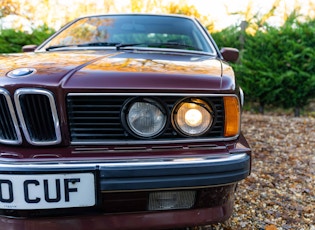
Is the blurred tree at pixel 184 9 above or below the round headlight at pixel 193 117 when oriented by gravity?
below

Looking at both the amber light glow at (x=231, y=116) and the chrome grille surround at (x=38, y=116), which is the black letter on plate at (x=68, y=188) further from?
the amber light glow at (x=231, y=116)

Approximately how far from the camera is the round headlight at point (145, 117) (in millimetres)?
1399

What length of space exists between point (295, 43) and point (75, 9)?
10.3m

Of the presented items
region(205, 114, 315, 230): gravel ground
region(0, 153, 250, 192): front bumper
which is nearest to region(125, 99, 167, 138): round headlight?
region(0, 153, 250, 192): front bumper

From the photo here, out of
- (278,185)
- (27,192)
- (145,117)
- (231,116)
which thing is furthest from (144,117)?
(278,185)

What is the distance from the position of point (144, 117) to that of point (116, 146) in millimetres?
173

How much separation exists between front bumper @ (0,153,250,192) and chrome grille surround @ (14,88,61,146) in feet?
0.44

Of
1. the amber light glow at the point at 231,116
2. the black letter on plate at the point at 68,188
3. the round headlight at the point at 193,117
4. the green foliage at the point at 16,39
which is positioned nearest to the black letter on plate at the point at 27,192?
the black letter on plate at the point at 68,188

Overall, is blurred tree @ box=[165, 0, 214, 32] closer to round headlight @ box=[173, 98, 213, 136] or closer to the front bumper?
round headlight @ box=[173, 98, 213, 136]

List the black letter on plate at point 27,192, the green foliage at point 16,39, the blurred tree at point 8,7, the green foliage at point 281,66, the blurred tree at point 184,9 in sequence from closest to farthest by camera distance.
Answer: the black letter on plate at point 27,192, the green foliage at point 281,66, the green foliage at point 16,39, the blurred tree at point 184,9, the blurred tree at point 8,7

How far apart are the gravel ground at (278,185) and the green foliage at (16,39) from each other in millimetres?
4704

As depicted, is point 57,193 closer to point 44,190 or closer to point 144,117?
point 44,190

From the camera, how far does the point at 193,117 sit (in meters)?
1.45

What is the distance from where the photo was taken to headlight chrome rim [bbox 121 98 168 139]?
4.57ft
